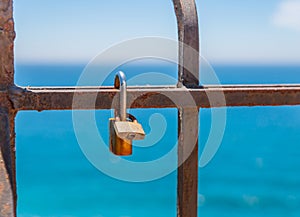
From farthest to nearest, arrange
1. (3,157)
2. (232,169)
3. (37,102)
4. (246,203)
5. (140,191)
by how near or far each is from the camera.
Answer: (232,169)
(140,191)
(246,203)
(37,102)
(3,157)

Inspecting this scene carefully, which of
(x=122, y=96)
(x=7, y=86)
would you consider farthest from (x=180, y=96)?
(x=7, y=86)

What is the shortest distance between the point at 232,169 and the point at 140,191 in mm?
5033

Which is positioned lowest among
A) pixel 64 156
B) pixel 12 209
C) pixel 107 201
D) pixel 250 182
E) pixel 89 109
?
pixel 12 209

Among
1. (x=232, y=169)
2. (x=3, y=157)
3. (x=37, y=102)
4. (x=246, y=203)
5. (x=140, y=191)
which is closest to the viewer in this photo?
(x=3, y=157)

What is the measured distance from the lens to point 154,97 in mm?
1582

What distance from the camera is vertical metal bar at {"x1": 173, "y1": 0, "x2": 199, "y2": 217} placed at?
5.37 feet

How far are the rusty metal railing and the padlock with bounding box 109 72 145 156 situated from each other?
63 millimetres

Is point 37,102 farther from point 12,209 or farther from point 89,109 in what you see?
point 12,209

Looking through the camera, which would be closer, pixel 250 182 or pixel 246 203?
pixel 246 203

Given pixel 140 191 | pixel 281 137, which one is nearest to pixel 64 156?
pixel 140 191

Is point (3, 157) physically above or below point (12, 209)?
above

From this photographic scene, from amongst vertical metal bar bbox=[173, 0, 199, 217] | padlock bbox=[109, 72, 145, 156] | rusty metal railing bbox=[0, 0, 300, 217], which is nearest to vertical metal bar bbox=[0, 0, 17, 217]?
rusty metal railing bbox=[0, 0, 300, 217]

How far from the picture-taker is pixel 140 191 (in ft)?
71.3

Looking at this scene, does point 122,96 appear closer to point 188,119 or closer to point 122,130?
point 122,130
